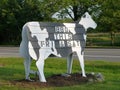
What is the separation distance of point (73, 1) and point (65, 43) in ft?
101

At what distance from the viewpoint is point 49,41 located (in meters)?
11.6

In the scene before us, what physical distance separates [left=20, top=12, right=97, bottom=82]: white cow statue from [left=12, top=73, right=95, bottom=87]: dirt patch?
0.23m

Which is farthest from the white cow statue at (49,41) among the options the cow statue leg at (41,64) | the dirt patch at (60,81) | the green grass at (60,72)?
the green grass at (60,72)

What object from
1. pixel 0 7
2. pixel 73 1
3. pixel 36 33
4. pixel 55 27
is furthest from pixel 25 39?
pixel 0 7

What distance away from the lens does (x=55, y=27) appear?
1202 centimetres

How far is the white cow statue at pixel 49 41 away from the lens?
36.9ft

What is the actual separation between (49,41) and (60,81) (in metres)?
1.21

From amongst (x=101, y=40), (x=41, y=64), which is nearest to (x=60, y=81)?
(x=41, y=64)

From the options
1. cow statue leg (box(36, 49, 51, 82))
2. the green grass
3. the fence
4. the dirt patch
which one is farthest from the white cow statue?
the fence

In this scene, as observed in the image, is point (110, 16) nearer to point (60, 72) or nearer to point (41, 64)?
point (60, 72)

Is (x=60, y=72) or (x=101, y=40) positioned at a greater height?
(x=101, y=40)

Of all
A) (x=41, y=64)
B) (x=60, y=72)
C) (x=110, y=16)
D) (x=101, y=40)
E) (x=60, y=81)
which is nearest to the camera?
(x=41, y=64)

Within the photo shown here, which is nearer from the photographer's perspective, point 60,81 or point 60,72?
point 60,81

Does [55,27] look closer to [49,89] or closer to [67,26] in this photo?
[67,26]
